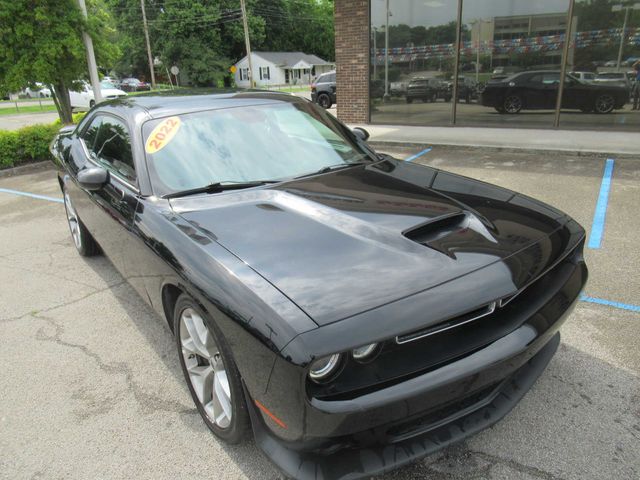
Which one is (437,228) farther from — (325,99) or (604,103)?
(325,99)

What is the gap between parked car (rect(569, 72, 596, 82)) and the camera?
10516mm

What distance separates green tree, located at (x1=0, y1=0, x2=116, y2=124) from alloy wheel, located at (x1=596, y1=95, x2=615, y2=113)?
1127cm

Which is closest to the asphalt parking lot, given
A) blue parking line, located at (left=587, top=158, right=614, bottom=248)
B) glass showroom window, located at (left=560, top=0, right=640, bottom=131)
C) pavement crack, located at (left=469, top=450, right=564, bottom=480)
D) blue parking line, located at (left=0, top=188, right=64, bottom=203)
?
pavement crack, located at (left=469, top=450, right=564, bottom=480)

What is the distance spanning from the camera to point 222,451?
2252 millimetres

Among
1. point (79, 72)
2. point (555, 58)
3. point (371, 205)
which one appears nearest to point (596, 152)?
point (555, 58)

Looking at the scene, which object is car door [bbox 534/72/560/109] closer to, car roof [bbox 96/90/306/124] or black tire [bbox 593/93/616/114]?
black tire [bbox 593/93/616/114]

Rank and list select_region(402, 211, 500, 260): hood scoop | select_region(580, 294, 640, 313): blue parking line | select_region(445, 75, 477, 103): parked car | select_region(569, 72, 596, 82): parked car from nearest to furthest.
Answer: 1. select_region(402, 211, 500, 260): hood scoop
2. select_region(580, 294, 640, 313): blue parking line
3. select_region(569, 72, 596, 82): parked car
4. select_region(445, 75, 477, 103): parked car

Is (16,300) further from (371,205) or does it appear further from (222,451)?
(371,205)

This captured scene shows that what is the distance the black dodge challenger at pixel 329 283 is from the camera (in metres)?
1.68

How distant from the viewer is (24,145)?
948cm

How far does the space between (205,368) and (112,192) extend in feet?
4.95

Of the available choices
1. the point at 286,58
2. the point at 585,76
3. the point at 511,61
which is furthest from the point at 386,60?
the point at 286,58

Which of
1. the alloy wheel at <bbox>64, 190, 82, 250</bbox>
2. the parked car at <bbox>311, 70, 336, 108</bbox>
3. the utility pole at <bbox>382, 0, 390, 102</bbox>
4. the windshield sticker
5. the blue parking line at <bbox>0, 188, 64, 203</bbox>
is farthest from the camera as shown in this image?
the parked car at <bbox>311, 70, 336, 108</bbox>

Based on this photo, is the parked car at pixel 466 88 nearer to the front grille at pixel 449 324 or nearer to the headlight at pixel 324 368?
the front grille at pixel 449 324
